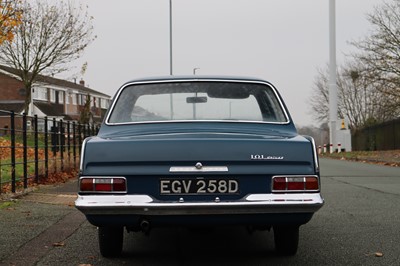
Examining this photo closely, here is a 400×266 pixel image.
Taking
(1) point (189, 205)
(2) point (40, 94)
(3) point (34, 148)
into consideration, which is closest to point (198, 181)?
(1) point (189, 205)

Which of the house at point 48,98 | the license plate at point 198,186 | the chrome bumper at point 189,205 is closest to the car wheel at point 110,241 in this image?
the chrome bumper at point 189,205

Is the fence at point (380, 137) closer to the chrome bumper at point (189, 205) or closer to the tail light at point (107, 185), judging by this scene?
the chrome bumper at point (189, 205)

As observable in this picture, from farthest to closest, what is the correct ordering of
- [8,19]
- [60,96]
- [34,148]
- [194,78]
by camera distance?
[60,96] < [8,19] < [34,148] < [194,78]

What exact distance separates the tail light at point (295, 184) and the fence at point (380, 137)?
30.5 m

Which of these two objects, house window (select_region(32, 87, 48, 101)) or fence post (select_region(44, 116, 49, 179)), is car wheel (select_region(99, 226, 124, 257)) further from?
house window (select_region(32, 87, 48, 101))

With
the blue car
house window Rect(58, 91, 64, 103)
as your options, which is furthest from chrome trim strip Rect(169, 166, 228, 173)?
house window Rect(58, 91, 64, 103)

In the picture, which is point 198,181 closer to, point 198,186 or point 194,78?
point 198,186

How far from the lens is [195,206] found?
3982 mm

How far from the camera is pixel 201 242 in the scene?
5.62 metres

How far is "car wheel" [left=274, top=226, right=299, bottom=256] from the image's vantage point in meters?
4.76

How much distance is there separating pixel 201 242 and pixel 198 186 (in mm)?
1732

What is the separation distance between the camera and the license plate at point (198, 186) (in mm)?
4055

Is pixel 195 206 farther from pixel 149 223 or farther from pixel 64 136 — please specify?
pixel 64 136

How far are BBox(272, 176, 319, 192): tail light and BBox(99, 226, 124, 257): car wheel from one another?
1.43 meters
